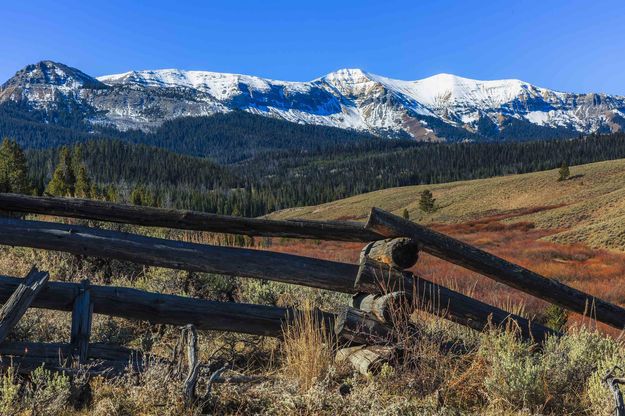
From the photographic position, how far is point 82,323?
13.4 ft

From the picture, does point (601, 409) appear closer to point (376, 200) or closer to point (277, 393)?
point (277, 393)

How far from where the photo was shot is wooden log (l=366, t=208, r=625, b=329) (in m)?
4.68

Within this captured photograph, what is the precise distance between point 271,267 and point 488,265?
2.24 meters

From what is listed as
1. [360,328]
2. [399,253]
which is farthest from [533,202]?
[360,328]

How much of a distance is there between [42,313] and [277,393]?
9.93ft

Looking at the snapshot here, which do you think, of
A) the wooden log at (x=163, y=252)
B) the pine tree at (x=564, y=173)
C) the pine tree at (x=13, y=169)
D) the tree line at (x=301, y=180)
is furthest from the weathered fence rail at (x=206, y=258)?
the tree line at (x=301, y=180)

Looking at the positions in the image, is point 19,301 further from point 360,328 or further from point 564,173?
point 564,173

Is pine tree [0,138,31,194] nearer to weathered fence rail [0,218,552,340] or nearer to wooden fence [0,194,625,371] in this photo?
weathered fence rail [0,218,552,340]

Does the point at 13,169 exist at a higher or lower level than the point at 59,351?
lower

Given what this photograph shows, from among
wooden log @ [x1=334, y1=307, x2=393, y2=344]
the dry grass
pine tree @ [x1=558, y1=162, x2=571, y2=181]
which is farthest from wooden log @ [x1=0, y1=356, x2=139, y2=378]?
pine tree @ [x1=558, y1=162, x2=571, y2=181]

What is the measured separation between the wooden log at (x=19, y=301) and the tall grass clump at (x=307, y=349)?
2.05 metres

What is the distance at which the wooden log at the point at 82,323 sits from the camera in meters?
3.96

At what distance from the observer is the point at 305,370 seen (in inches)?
156

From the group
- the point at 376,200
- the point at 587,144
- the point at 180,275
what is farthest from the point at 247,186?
the point at 180,275
